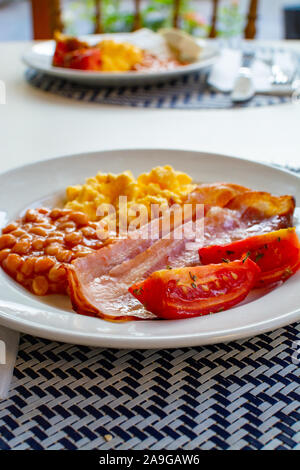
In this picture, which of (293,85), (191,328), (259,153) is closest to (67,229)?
(191,328)

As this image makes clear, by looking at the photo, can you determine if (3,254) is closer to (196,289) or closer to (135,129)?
(196,289)

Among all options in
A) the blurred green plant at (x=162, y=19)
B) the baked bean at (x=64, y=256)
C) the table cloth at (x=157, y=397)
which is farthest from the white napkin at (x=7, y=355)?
the blurred green plant at (x=162, y=19)

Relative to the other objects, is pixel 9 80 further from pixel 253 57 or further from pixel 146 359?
pixel 146 359

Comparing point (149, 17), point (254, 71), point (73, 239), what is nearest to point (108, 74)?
point (254, 71)

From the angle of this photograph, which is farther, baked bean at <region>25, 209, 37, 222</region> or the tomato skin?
the tomato skin

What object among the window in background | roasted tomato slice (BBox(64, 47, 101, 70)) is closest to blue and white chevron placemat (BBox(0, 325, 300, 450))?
roasted tomato slice (BBox(64, 47, 101, 70))

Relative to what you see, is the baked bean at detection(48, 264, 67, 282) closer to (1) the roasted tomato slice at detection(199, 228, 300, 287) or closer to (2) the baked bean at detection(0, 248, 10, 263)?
(2) the baked bean at detection(0, 248, 10, 263)

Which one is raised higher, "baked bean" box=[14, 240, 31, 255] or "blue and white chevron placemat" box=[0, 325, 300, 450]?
"baked bean" box=[14, 240, 31, 255]

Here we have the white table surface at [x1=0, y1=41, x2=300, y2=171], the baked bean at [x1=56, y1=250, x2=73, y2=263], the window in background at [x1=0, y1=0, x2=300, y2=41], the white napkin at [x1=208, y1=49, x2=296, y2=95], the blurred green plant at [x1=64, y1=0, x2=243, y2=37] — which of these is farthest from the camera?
the window in background at [x1=0, y1=0, x2=300, y2=41]
